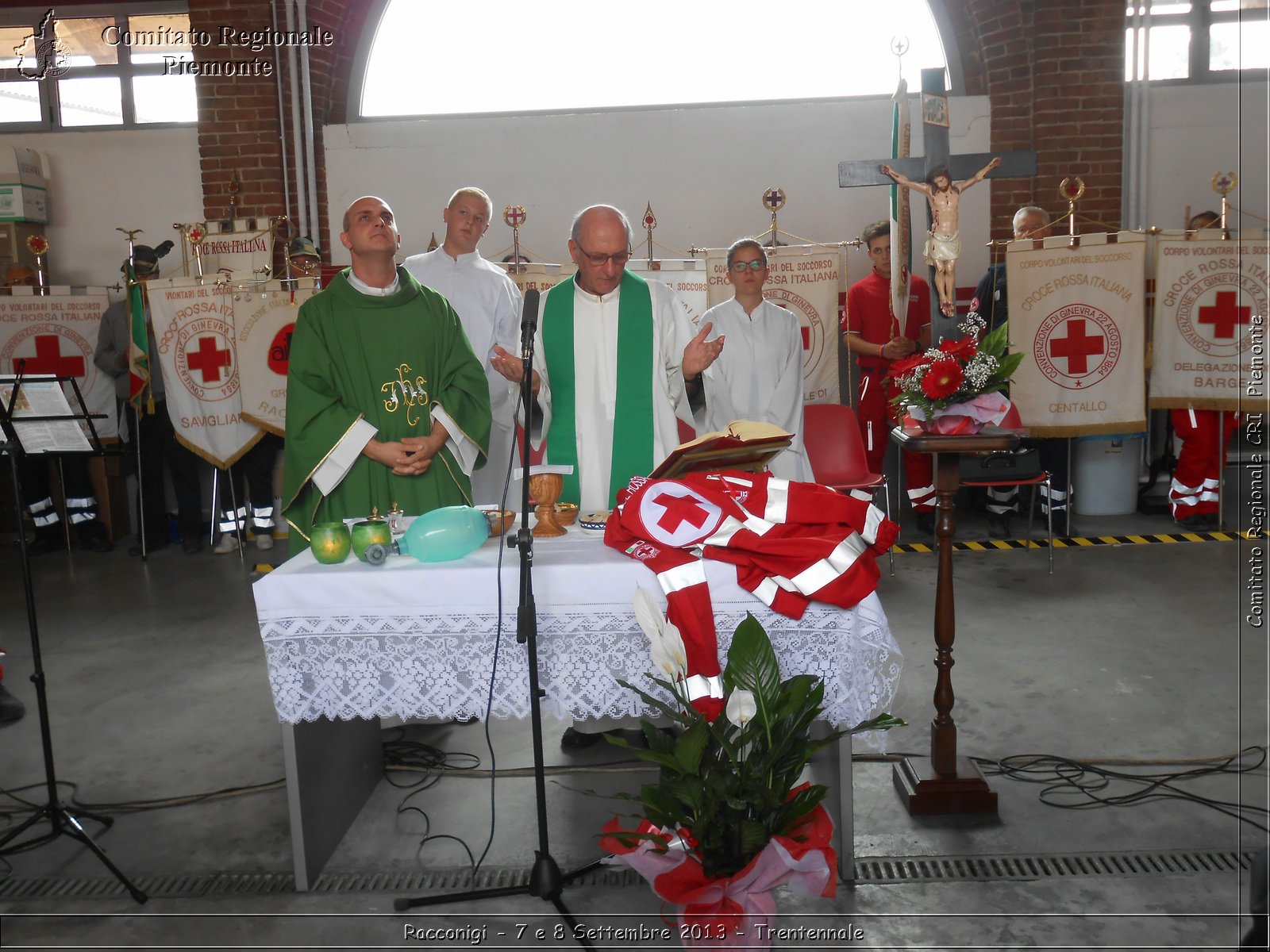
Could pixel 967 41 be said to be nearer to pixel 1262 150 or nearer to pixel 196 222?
pixel 196 222

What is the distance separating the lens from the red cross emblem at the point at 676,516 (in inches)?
102

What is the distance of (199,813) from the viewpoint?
329cm

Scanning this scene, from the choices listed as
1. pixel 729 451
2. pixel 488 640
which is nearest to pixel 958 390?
pixel 729 451

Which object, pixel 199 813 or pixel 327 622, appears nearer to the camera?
pixel 327 622

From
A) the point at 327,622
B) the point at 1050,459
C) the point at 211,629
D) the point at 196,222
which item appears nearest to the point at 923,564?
the point at 1050,459

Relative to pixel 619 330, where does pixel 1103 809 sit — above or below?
below

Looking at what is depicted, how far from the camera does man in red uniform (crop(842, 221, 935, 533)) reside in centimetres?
684

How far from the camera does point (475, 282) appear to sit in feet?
17.4

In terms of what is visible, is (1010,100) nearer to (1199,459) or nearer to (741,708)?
(1199,459)

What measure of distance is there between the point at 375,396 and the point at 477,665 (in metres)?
1.29

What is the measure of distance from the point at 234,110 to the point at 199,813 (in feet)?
19.5

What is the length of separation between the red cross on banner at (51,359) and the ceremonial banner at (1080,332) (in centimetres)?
626

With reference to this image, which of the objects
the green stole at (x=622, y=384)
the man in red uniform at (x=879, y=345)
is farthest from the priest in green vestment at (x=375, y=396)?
Result: the man in red uniform at (x=879, y=345)

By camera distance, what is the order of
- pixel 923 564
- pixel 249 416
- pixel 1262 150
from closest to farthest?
pixel 1262 150, pixel 923 564, pixel 249 416
